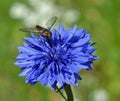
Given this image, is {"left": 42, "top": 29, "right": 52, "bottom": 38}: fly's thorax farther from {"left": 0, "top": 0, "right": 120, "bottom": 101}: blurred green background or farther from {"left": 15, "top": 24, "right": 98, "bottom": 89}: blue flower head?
{"left": 0, "top": 0, "right": 120, "bottom": 101}: blurred green background

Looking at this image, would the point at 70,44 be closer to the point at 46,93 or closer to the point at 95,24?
the point at 46,93

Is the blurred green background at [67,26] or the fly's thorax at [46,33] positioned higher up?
the fly's thorax at [46,33]

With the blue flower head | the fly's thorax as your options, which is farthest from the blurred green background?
the fly's thorax

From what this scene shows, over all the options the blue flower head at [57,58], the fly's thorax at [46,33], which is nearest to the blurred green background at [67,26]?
the blue flower head at [57,58]

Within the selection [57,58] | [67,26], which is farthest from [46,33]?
[67,26]

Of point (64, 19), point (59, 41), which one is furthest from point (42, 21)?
point (59, 41)

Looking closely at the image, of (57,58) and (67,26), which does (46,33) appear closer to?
(57,58)

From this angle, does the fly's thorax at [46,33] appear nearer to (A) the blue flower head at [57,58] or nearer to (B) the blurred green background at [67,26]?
(A) the blue flower head at [57,58]
